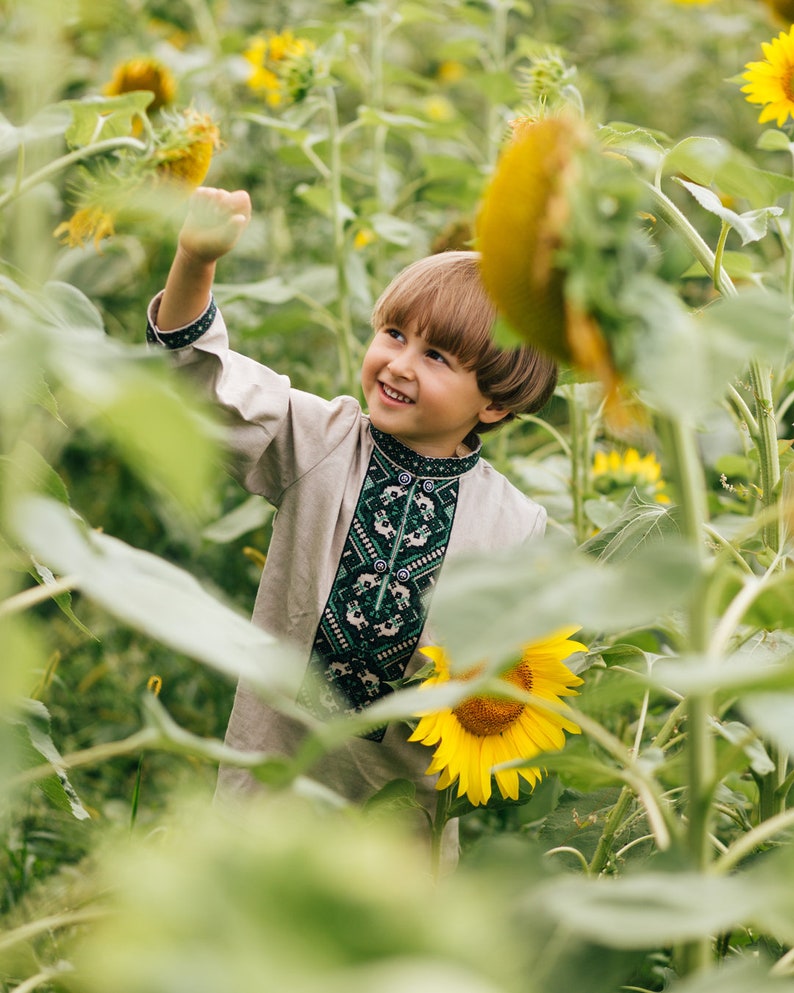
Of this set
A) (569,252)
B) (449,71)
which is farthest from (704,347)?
(449,71)

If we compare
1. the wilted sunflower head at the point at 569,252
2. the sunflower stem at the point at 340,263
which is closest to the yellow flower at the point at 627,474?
the sunflower stem at the point at 340,263

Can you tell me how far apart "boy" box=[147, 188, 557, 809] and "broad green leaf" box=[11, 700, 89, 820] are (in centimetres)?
23

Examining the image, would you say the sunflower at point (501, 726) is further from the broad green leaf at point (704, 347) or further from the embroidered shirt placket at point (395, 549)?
the broad green leaf at point (704, 347)

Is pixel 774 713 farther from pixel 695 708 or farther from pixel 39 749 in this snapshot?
pixel 39 749

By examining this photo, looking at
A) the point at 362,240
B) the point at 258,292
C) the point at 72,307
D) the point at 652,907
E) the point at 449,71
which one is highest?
the point at 652,907

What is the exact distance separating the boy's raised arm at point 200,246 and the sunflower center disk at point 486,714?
34cm

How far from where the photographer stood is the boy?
2.90 feet

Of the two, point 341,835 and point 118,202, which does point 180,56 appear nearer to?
point 118,202

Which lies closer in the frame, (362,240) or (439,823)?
(439,823)

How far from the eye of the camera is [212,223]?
0.75 metres

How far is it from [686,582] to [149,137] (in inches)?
24.7

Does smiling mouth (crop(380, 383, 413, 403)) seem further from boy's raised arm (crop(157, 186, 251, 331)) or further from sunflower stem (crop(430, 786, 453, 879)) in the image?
sunflower stem (crop(430, 786, 453, 879))

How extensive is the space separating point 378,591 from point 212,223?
31cm

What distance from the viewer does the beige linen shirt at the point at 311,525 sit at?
0.88 meters
